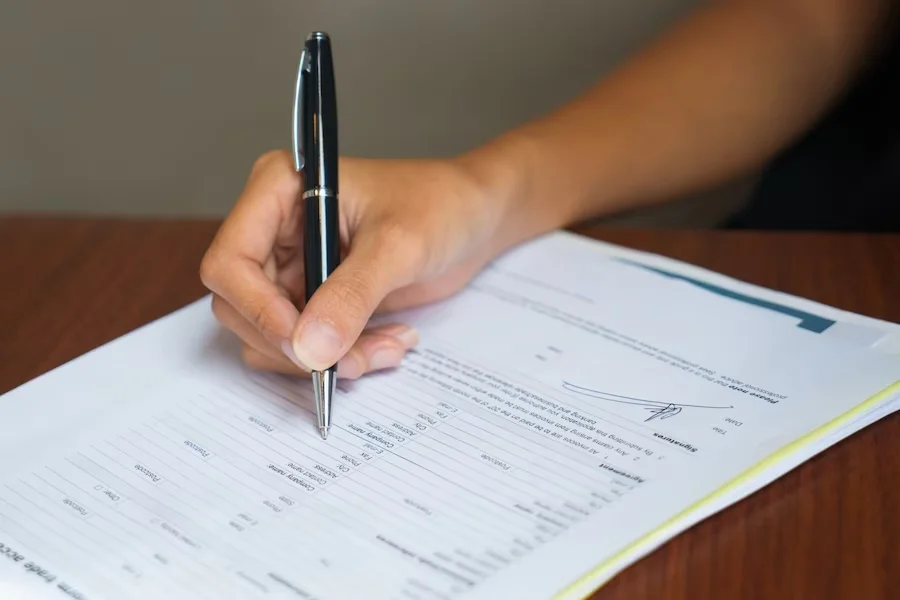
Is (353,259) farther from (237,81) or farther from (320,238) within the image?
(237,81)

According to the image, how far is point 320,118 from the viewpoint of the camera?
597 mm

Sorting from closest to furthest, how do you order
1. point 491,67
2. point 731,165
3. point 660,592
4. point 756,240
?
point 660,592 < point 756,240 < point 731,165 < point 491,67

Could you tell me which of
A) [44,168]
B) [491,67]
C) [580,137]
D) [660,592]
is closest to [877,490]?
[660,592]

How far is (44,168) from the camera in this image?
1378mm

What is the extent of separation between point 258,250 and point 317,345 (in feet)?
0.41

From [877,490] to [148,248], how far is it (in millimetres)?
547

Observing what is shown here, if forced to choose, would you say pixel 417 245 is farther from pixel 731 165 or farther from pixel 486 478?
pixel 731 165

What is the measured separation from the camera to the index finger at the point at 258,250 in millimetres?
540

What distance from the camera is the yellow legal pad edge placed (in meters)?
0.39

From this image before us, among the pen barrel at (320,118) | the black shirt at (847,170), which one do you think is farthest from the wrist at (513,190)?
the black shirt at (847,170)

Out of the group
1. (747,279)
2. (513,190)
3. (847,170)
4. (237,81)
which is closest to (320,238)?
(513,190)

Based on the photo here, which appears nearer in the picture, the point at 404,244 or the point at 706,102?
the point at 404,244

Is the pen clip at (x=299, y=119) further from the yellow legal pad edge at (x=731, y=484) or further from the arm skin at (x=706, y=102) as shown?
the yellow legal pad edge at (x=731, y=484)
